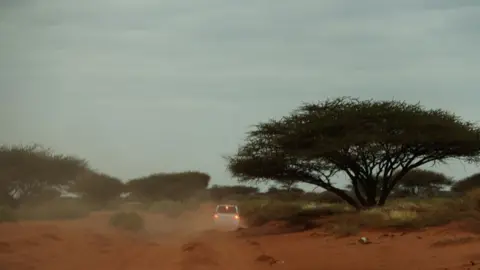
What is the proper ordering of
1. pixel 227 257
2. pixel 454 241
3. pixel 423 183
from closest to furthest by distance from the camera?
pixel 454 241
pixel 227 257
pixel 423 183

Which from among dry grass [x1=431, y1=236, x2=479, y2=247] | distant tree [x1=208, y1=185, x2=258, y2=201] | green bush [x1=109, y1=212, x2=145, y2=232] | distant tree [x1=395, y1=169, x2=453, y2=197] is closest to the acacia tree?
green bush [x1=109, y1=212, x2=145, y2=232]

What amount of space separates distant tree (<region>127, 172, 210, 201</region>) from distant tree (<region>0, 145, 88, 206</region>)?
29471 millimetres

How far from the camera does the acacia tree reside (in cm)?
3281

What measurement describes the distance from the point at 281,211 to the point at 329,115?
837 cm

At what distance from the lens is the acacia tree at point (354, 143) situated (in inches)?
1292

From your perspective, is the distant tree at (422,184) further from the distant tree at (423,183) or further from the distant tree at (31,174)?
the distant tree at (31,174)

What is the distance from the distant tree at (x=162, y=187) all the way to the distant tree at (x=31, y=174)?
29471mm

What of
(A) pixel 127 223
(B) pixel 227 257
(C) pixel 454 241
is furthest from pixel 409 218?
(A) pixel 127 223

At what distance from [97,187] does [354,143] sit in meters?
33.6

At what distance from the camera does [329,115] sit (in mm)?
34531

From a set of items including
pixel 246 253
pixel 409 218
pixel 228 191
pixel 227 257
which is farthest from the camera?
pixel 228 191

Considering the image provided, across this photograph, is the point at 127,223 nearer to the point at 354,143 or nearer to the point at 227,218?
the point at 227,218

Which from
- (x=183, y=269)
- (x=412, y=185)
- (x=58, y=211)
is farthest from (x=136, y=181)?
(x=183, y=269)

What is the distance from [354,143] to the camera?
32.3m
